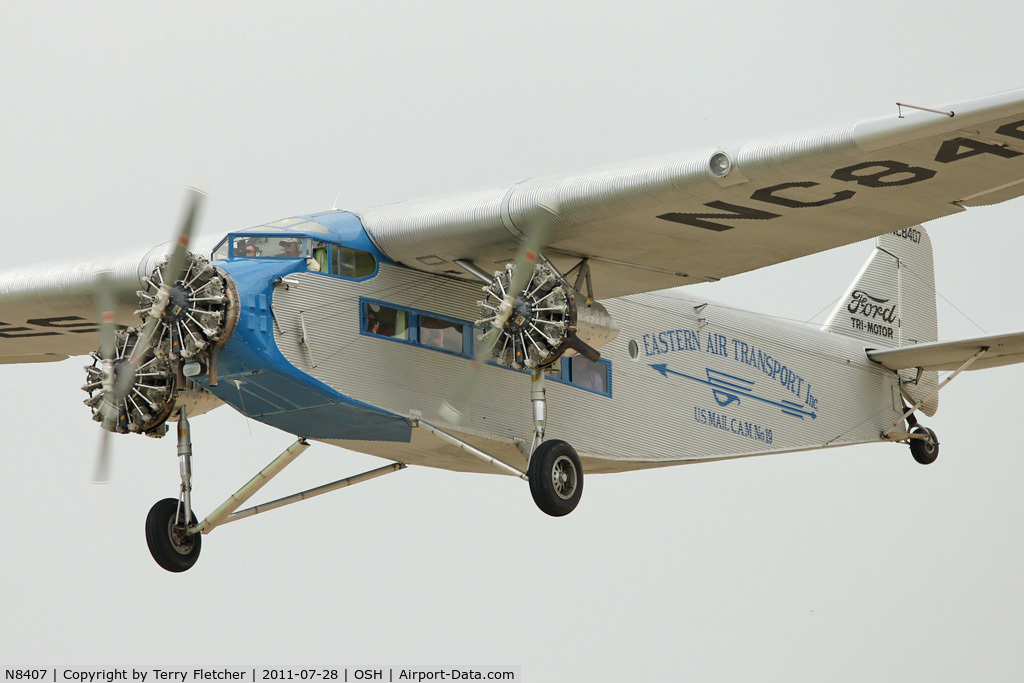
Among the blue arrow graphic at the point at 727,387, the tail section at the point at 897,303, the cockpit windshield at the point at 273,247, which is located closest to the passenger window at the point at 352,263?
the cockpit windshield at the point at 273,247

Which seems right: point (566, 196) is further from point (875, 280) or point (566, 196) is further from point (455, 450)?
point (875, 280)

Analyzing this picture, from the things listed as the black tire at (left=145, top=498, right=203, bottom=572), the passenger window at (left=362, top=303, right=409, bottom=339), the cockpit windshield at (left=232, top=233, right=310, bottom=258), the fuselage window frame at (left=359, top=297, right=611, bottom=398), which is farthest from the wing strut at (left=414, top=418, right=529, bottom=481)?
the black tire at (left=145, top=498, right=203, bottom=572)

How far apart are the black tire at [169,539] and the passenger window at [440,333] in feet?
11.1

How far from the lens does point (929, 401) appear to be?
22.4 meters

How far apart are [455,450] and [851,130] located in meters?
5.44

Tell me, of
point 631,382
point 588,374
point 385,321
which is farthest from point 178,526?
point 631,382

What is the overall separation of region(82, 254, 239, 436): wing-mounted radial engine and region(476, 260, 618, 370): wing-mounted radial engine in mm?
2493

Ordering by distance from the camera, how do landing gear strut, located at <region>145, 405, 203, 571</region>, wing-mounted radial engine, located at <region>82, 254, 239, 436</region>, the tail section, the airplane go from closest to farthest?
the airplane → wing-mounted radial engine, located at <region>82, 254, 239, 436</region> → landing gear strut, located at <region>145, 405, 203, 571</region> → the tail section

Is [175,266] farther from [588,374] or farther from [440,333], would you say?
[588,374]

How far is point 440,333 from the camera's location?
643 inches

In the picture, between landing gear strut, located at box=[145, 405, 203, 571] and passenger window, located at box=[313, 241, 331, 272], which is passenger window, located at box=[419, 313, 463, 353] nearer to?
passenger window, located at box=[313, 241, 331, 272]

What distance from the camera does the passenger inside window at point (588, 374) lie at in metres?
17.4

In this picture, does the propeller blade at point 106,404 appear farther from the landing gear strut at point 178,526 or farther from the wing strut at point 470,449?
the wing strut at point 470,449

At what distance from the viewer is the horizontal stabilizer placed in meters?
19.8
